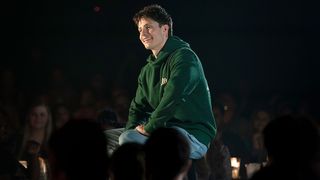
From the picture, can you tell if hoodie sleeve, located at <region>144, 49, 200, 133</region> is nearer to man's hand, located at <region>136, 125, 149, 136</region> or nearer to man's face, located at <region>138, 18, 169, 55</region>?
man's hand, located at <region>136, 125, 149, 136</region>

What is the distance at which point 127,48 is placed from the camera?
9.80m

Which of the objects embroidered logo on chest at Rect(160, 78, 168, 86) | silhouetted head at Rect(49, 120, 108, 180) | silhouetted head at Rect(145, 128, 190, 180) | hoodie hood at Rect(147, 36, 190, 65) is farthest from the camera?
hoodie hood at Rect(147, 36, 190, 65)

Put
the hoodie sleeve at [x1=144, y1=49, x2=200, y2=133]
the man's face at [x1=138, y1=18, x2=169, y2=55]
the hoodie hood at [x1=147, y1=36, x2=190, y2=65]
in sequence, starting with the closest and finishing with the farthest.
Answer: the hoodie sleeve at [x1=144, y1=49, x2=200, y2=133] → the hoodie hood at [x1=147, y1=36, x2=190, y2=65] → the man's face at [x1=138, y1=18, x2=169, y2=55]

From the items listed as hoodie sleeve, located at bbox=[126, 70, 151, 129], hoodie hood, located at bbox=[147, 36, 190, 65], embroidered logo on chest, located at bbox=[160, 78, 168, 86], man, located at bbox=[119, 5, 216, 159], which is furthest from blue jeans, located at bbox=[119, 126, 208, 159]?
hoodie hood, located at bbox=[147, 36, 190, 65]

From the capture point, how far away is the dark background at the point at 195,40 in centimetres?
963

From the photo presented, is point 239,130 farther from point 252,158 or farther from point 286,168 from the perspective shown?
point 286,168

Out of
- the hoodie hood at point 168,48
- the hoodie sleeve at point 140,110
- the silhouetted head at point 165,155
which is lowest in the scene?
the hoodie sleeve at point 140,110

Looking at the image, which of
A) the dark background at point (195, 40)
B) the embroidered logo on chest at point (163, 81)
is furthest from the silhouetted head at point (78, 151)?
the dark background at point (195, 40)

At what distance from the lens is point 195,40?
9.69 m

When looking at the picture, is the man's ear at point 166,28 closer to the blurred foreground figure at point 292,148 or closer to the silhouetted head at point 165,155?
the silhouetted head at point 165,155

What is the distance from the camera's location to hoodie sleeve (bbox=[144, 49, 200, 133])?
503cm

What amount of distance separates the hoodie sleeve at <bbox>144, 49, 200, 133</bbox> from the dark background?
4.38 meters

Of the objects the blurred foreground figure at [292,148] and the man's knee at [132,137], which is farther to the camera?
→ the man's knee at [132,137]

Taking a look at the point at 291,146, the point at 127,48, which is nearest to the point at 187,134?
the point at 291,146
